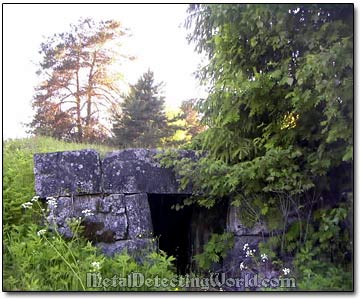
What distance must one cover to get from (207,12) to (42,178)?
4.70 feet

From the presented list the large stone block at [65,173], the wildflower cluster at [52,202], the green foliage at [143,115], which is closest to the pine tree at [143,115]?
the green foliage at [143,115]

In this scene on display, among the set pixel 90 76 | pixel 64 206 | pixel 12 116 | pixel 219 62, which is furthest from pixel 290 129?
pixel 12 116

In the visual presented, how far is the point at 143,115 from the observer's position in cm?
288

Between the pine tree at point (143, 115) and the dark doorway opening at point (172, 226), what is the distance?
1.50ft

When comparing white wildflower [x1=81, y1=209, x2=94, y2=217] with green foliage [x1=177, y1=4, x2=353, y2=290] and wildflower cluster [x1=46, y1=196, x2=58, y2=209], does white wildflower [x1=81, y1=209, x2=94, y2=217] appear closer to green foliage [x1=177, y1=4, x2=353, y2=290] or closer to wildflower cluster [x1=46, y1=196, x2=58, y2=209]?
wildflower cluster [x1=46, y1=196, x2=58, y2=209]

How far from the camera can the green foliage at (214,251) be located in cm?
309

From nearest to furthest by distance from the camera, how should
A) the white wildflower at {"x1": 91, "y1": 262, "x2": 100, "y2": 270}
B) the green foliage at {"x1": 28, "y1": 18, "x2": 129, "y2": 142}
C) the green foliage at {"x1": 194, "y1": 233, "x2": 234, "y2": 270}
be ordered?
the white wildflower at {"x1": 91, "y1": 262, "x2": 100, "y2": 270}
the green foliage at {"x1": 28, "y1": 18, "x2": 129, "y2": 142}
the green foliage at {"x1": 194, "y1": 233, "x2": 234, "y2": 270}

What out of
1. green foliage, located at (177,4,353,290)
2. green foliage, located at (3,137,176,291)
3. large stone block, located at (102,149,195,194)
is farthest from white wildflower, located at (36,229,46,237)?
green foliage, located at (177,4,353,290)

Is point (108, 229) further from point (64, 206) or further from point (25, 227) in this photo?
point (25, 227)

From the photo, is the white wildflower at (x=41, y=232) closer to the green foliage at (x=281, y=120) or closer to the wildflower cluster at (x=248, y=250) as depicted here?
the green foliage at (x=281, y=120)


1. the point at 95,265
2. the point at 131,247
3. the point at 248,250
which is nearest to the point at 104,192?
the point at 131,247

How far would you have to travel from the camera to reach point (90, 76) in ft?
9.48

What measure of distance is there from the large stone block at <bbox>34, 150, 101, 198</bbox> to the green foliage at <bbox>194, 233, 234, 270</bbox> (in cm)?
78

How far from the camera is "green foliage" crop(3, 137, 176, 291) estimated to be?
9.05 ft
